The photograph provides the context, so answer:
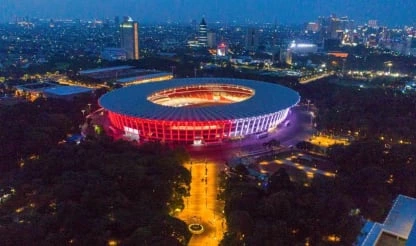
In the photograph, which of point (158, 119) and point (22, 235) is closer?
point (22, 235)

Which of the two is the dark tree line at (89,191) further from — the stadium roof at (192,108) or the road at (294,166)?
the road at (294,166)

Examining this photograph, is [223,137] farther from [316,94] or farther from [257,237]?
[316,94]

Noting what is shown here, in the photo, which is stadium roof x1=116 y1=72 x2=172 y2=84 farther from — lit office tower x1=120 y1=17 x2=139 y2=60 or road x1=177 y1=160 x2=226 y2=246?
road x1=177 y1=160 x2=226 y2=246

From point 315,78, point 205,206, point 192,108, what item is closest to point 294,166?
point 205,206

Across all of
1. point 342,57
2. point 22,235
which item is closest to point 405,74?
point 342,57

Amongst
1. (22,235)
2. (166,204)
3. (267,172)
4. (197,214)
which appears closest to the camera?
(22,235)

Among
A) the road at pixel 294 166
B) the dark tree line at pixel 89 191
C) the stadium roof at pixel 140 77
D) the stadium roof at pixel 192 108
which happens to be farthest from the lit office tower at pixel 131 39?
the road at pixel 294 166

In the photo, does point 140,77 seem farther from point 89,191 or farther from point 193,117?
point 89,191

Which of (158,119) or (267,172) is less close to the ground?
(158,119)
